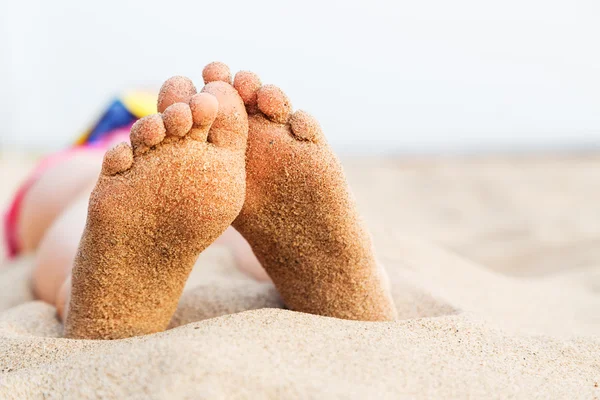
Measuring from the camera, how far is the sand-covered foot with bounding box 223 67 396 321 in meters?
0.77

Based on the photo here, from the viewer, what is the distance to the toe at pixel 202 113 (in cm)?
70

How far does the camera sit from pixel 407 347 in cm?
69

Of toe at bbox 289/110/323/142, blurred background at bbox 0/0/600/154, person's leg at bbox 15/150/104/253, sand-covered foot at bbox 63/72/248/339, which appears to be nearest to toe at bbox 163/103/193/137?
sand-covered foot at bbox 63/72/248/339

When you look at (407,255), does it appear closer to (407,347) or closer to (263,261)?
(263,261)

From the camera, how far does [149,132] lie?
698mm

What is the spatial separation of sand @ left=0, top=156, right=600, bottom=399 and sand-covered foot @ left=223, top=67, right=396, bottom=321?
0.08m

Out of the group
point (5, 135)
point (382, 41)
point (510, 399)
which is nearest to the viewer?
point (510, 399)

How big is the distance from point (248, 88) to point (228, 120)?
0.06 m

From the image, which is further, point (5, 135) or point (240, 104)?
point (5, 135)

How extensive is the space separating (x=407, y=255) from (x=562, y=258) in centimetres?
51

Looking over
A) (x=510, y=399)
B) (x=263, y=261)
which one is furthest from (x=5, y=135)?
(x=510, y=399)

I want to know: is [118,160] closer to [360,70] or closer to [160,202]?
[160,202]

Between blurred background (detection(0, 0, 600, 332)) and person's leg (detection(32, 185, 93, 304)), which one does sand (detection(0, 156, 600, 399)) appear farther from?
blurred background (detection(0, 0, 600, 332))

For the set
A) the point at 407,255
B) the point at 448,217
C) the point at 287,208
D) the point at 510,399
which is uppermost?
the point at 287,208
